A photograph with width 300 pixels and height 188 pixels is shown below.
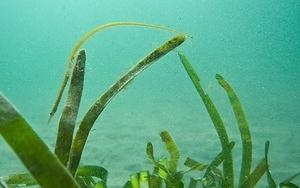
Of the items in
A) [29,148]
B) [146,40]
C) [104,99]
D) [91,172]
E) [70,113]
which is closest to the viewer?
[29,148]

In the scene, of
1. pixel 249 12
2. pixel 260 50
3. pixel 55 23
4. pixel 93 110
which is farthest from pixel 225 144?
pixel 55 23

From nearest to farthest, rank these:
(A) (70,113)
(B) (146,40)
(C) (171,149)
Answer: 1. (A) (70,113)
2. (C) (171,149)
3. (B) (146,40)

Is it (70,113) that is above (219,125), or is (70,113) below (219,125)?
below

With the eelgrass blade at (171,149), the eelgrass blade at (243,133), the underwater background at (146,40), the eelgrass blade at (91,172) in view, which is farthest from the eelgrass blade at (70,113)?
the underwater background at (146,40)

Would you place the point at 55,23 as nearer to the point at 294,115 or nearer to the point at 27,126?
the point at 294,115

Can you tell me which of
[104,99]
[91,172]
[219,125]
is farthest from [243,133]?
[104,99]

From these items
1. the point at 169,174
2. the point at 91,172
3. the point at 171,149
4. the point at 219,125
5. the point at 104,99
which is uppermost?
the point at 219,125

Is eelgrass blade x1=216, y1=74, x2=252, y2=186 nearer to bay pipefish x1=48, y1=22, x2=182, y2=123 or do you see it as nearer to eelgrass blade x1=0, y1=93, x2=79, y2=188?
bay pipefish x1=48, y1=22, x2=182, y2=123

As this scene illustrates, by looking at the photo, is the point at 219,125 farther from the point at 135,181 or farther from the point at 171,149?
the point at 135,181

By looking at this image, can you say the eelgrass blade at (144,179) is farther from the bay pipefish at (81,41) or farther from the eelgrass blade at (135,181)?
the bay pipefish at (81,41)
